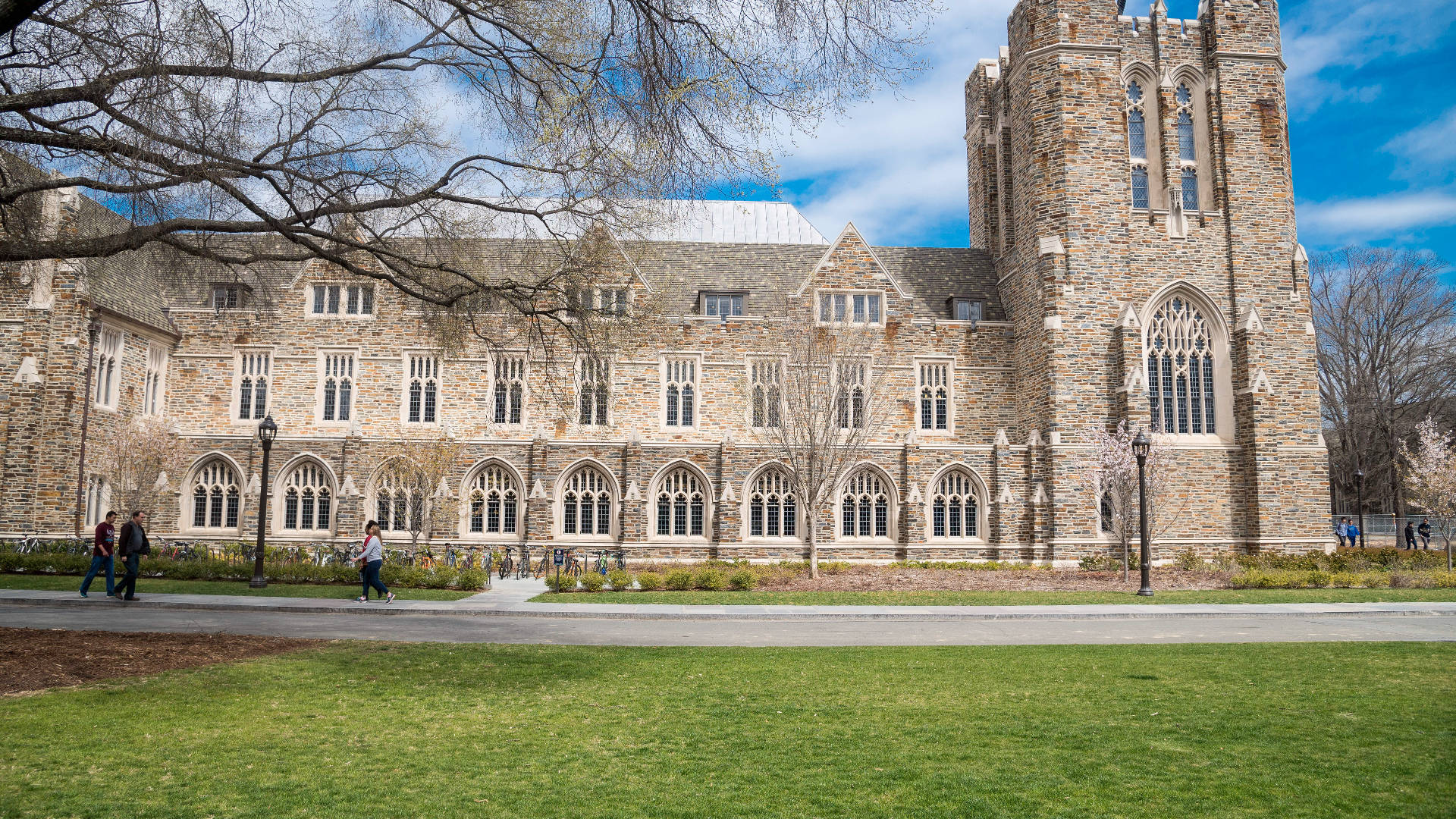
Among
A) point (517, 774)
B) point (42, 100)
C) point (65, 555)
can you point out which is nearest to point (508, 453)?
point (65, 555)

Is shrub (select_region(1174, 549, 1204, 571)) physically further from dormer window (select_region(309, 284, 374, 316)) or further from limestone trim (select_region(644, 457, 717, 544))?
dormer window (select_region(309, 284, 374, 316))

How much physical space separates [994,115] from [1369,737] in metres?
34.1

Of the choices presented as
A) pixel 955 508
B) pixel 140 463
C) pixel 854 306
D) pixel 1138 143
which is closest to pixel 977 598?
pixel 955 508

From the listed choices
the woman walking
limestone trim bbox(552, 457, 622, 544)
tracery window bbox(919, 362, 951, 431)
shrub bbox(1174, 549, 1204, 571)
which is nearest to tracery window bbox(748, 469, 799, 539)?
limestone trim bbox(552, 457, 622, 544)

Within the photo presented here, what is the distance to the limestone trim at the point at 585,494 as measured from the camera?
30.9 meters

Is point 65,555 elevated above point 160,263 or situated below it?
below

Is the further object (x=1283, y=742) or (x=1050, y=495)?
(x=1050, y=495)

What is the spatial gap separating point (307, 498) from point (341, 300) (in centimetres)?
731

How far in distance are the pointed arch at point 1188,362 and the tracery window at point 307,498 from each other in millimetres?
28160

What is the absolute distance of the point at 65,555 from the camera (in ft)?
74.1

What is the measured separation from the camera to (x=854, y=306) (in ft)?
111

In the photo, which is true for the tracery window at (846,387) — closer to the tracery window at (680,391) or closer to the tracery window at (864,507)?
the tracery window at (864,507)

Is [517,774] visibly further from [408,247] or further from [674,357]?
[674,357]

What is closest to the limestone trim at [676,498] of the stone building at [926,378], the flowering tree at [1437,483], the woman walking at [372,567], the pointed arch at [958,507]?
the stone building at [926,378]
